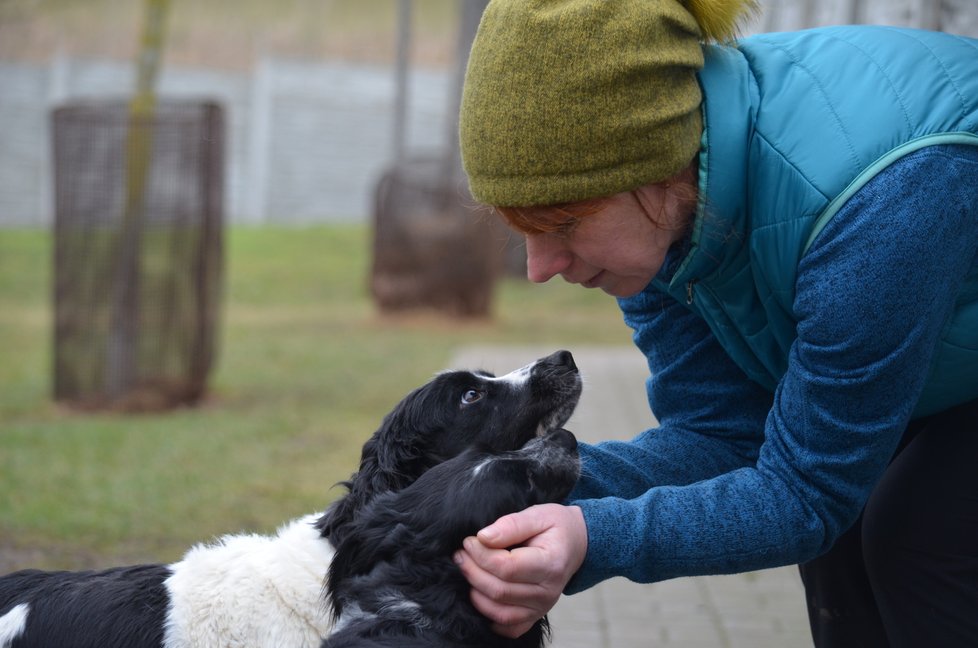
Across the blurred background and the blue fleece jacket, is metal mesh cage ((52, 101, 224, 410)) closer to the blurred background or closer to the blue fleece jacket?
the blurred background

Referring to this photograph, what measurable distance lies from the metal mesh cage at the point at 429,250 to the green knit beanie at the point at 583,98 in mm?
11159

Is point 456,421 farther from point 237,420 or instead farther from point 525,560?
point 237,420

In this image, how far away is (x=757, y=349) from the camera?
8.38 feet

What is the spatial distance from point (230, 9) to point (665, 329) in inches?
1300

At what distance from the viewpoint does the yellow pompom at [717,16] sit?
228cm

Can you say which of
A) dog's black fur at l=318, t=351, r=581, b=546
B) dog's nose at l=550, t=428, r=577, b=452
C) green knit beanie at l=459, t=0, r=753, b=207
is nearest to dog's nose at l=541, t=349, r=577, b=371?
dog's black fur at l=318, t=351, r=581, b=546

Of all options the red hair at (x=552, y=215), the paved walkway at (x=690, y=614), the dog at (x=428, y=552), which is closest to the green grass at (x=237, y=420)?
the paved walkway at (x=690, y=614)

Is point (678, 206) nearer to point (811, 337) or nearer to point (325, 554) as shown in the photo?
point (811, 337)

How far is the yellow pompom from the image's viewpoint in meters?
2.28

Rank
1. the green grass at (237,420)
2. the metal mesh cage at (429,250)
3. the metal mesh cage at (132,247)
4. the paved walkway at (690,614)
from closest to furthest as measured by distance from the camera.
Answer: the paved walkway at (690,614) < the green grass at (237,420) < the metal mesh cage at (132,247) < the metal mesh cage at (429,250)

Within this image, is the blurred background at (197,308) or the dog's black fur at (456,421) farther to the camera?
the blurred background at (197,308)

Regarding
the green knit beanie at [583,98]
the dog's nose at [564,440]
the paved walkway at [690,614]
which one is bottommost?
the paved walkway at [690,614]

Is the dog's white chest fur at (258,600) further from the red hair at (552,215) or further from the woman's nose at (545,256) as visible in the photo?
the red hair at (552,215)

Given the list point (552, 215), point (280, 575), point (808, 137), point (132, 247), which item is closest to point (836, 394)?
point (808, 137)
